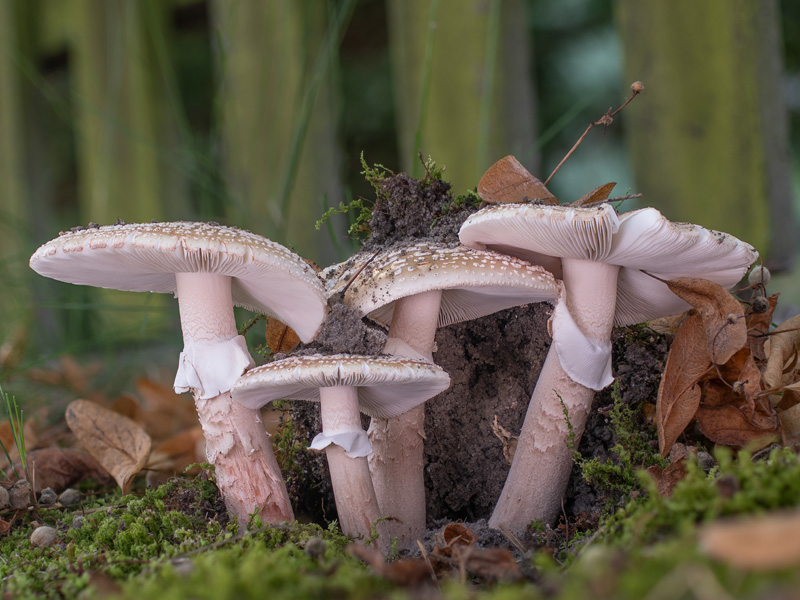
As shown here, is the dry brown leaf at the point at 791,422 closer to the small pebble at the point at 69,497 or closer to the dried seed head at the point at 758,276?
the dried seed head at the point at 758,276

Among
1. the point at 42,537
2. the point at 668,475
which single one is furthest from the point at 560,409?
the point at 42,537

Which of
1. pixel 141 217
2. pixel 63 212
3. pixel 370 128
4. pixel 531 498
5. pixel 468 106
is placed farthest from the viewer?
pixel 63 212

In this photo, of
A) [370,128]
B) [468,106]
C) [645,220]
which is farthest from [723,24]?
[370,128]

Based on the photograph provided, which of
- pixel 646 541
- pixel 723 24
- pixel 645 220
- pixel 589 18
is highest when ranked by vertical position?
pixel 589 18

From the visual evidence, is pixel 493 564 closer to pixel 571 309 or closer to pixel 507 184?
pixel 571 309

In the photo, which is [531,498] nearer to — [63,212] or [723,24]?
[723,24]

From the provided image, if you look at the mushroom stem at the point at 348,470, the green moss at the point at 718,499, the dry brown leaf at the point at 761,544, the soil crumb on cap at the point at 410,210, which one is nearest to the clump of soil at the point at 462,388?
the soil crumb on cap at the point at 410,210

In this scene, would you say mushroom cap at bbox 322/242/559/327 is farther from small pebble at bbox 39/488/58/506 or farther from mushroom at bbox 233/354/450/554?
small pebble at bbox 39/488/58/506
